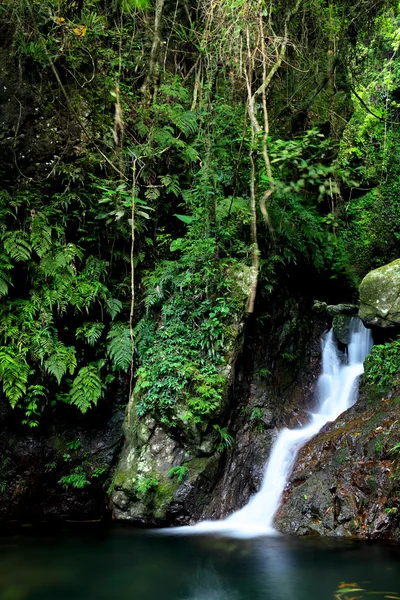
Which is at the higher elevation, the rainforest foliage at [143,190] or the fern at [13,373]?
the rainforest foliage at [143,190]

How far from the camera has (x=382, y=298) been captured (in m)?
7.80

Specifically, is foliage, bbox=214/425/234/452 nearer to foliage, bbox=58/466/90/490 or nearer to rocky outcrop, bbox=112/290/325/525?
rocky outcrop, bbox=112/290/325/525

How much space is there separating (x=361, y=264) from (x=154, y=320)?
6432mm

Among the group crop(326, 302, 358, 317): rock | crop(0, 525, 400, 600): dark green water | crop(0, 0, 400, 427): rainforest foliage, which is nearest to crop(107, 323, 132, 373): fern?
crop(0, 0, 400, 427): rainforest foliage

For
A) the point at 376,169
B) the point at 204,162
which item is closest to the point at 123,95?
the point at 204,162

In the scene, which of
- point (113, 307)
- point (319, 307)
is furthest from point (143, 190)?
point (319, 307)

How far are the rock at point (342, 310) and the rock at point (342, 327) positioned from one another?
25cm

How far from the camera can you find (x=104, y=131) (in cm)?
805

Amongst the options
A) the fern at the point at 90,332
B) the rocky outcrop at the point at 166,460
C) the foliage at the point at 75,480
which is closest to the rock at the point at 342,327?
the rocky outcrop at the point at 166,460

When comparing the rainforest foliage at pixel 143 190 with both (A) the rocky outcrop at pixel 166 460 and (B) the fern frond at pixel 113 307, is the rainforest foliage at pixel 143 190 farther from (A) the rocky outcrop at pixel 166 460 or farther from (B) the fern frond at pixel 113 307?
(A) the rocky outcrop at pixel 166 460

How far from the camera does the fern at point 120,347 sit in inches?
276

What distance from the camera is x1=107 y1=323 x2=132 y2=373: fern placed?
7004 mm

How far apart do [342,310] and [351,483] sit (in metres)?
4.32

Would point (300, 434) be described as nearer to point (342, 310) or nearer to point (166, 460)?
point (166, 460)
